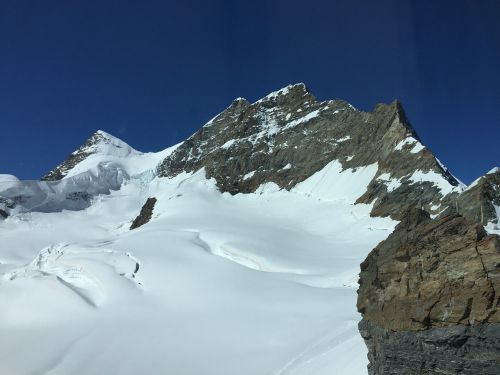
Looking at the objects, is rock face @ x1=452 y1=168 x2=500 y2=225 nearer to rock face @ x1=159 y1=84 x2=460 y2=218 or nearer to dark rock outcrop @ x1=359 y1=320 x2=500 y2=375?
rock face @ x1=159 y1=84 x2=460 y2=218

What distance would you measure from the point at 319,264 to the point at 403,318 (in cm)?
2270

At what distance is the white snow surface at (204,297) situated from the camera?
18344mm

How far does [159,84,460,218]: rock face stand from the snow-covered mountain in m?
0.26

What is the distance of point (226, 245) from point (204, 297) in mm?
12033

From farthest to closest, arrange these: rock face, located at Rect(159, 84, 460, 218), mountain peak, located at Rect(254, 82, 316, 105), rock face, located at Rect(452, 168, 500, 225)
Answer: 1. mountain peak, located at Rect(254, 82, 316, 105)
2. rock face, located at Rect(159, 84, 460, 218)
3. rock face, located at Rect(452, 168, 500, 225)

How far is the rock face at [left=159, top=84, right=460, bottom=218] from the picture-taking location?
4359cm

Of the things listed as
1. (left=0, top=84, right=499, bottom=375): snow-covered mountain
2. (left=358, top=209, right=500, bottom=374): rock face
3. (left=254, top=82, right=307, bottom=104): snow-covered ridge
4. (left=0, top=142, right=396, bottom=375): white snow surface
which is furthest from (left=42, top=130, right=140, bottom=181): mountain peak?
(left=358, top=209, right=500, bottom=374): rock face

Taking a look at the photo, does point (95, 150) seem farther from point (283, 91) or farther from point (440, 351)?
point (440, 351)

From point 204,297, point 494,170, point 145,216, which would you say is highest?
point 145,216

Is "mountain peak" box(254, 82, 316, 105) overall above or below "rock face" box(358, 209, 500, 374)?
above

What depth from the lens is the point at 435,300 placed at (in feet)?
32.1

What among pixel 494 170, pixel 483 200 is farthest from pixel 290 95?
pixel 483 200

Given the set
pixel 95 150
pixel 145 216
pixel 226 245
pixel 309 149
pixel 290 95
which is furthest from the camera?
pixel 95 150

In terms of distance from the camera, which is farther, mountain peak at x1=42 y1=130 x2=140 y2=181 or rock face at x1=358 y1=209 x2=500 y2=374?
mountain peak at x1=42 y1=130 x2=140 y2=181
